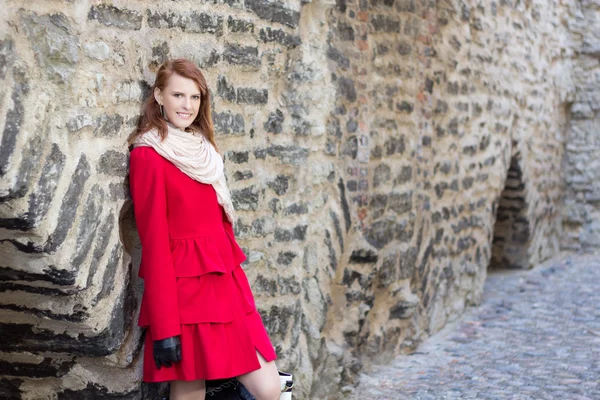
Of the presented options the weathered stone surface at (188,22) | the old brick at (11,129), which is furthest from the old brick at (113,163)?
the weathered stone surface at (188,22)

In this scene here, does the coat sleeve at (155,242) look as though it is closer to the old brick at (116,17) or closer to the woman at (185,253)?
the woman at (185,253)

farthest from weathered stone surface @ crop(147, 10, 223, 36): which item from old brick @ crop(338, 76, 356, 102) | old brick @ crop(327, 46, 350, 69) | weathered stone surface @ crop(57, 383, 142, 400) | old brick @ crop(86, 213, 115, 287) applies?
weathered stone surface @ crop(57, 383, 142, 400)

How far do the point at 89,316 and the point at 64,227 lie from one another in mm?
330

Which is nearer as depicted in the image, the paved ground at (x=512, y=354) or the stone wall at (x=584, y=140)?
the paved ground at (x=512, y=354)

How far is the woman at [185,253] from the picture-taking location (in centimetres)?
→ 245

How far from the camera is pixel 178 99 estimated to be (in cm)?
259

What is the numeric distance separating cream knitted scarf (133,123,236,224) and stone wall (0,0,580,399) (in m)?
0.12

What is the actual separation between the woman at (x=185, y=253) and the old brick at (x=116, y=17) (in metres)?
0.17

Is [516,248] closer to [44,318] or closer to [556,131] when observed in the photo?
[556,131]

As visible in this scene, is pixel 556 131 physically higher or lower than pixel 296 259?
higher

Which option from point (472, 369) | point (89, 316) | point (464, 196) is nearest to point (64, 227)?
point (89, 316)

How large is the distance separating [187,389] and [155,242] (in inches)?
20.8

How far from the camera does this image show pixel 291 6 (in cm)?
346

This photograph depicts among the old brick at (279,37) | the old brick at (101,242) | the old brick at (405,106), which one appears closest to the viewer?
the old brick at (101,242)
